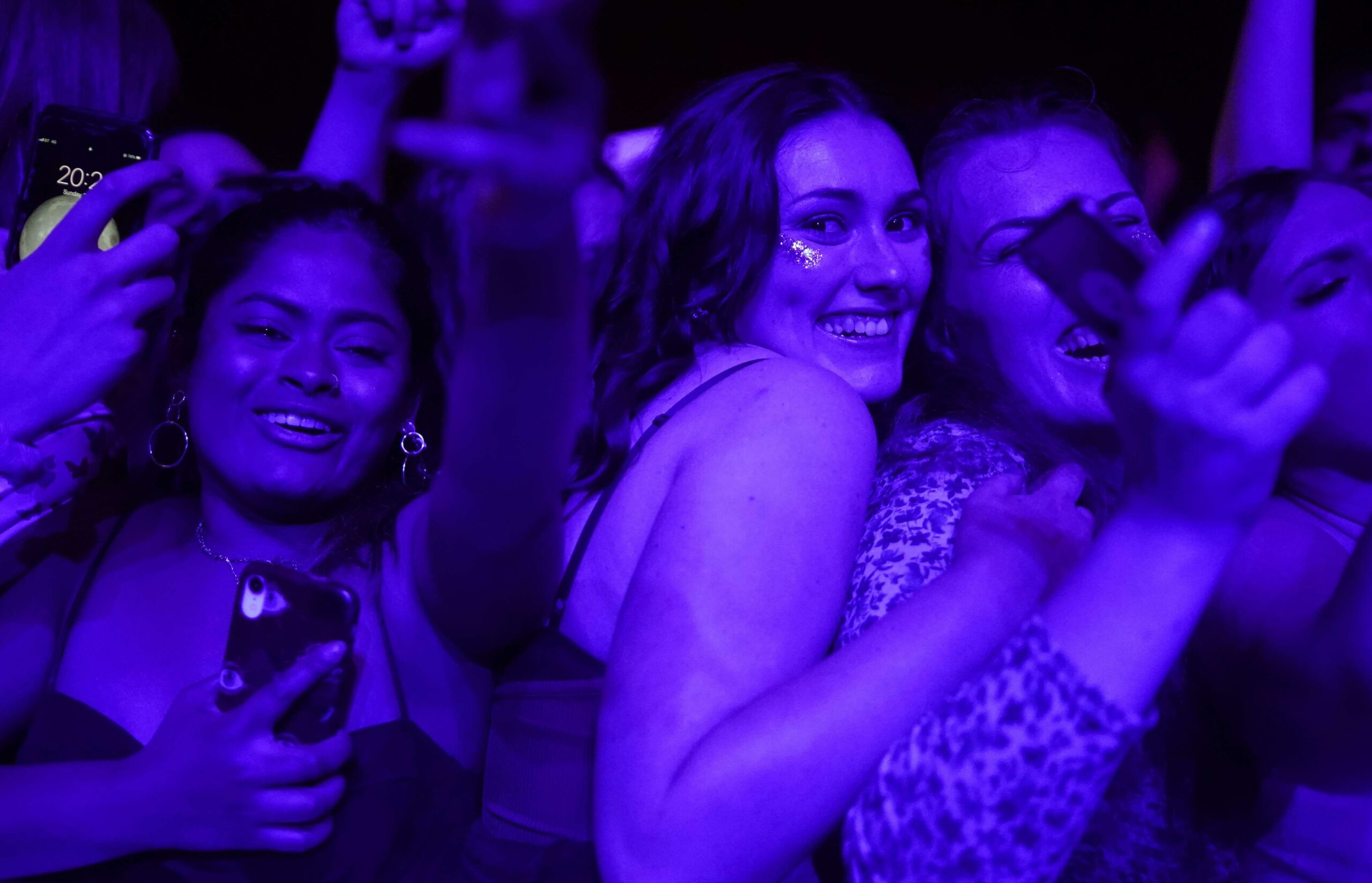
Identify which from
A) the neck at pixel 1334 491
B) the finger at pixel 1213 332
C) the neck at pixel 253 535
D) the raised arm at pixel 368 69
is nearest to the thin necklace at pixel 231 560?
the neck at pixel 253 535

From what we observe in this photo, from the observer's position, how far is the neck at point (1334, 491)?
154 cm

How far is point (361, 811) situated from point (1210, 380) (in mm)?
1164

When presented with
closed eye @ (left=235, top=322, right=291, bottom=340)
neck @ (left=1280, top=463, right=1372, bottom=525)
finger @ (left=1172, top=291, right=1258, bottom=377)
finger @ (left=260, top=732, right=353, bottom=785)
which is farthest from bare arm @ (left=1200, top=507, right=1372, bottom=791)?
closed eye @ (left=235, top=322, right=291, bottom=340)

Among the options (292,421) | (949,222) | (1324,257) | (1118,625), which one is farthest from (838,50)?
(1118,625)

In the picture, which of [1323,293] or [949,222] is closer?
[1323,293]

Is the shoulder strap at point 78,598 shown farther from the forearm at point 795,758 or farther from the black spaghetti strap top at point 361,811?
the forearm at point 795,758

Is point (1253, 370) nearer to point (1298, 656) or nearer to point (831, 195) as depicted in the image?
point (1298, 656)

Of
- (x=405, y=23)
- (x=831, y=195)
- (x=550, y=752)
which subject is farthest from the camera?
(x=405, y=23)

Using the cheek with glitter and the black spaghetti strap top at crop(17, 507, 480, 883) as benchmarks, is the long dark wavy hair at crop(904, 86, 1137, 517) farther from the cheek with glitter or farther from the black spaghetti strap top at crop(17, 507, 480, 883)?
the black spaghetti strap top at crop(17, 507, 480, 883)

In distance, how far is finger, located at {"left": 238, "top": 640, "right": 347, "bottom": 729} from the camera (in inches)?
52.2

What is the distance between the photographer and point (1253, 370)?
29.1 inches

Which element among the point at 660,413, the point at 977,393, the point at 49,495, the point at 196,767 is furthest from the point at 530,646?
the point at 977,393

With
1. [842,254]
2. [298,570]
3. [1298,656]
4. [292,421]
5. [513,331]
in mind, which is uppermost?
[513,331]

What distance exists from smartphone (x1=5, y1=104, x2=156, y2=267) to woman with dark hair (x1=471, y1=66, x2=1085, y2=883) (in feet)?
2.74
